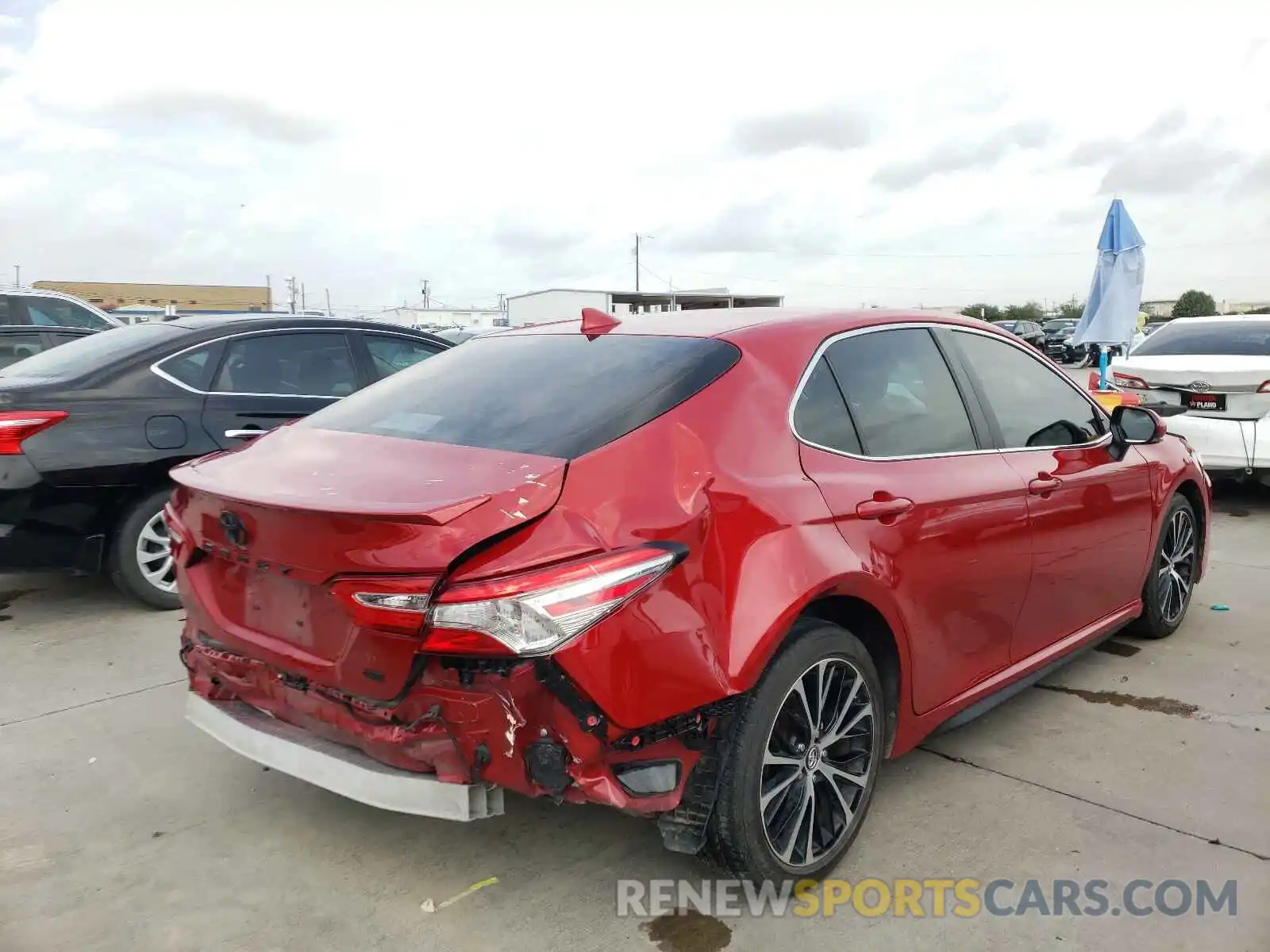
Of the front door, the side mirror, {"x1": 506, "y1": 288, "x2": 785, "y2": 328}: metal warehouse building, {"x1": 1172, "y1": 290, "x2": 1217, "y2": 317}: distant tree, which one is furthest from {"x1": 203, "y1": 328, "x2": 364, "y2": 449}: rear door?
{"x1": 1172, "y1": 290, "x2": 1217, "y2": 317}: distant tree

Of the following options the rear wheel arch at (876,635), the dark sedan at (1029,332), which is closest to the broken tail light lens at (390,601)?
the rear wheel arch at (876,635)

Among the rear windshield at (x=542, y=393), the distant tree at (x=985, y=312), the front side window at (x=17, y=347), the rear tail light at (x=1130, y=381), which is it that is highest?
the distant tree at (x=985, y=312)

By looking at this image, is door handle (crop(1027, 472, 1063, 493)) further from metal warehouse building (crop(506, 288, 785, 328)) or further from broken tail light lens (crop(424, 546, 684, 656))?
metal warehouse building (crop(506, 288, 785, 328))

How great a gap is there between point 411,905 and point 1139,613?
11.5 ft

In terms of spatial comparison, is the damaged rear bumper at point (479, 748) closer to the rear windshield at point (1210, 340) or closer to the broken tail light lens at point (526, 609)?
the broken tail light lens at point (526, 609)

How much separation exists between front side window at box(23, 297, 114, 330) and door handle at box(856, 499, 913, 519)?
1122cm

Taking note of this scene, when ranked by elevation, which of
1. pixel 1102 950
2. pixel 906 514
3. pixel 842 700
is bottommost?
pixel 1102 950

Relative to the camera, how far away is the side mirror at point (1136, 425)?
4047mm

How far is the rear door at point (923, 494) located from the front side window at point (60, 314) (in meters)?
11.0

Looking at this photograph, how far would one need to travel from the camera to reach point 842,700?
2658 mm

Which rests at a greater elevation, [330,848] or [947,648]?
[947,648]

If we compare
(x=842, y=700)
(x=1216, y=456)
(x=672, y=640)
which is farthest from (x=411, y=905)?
(x=1216, y=456)

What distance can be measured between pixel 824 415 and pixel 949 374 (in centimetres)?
79

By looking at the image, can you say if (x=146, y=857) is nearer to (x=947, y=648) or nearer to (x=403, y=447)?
(x=403, y=447)
